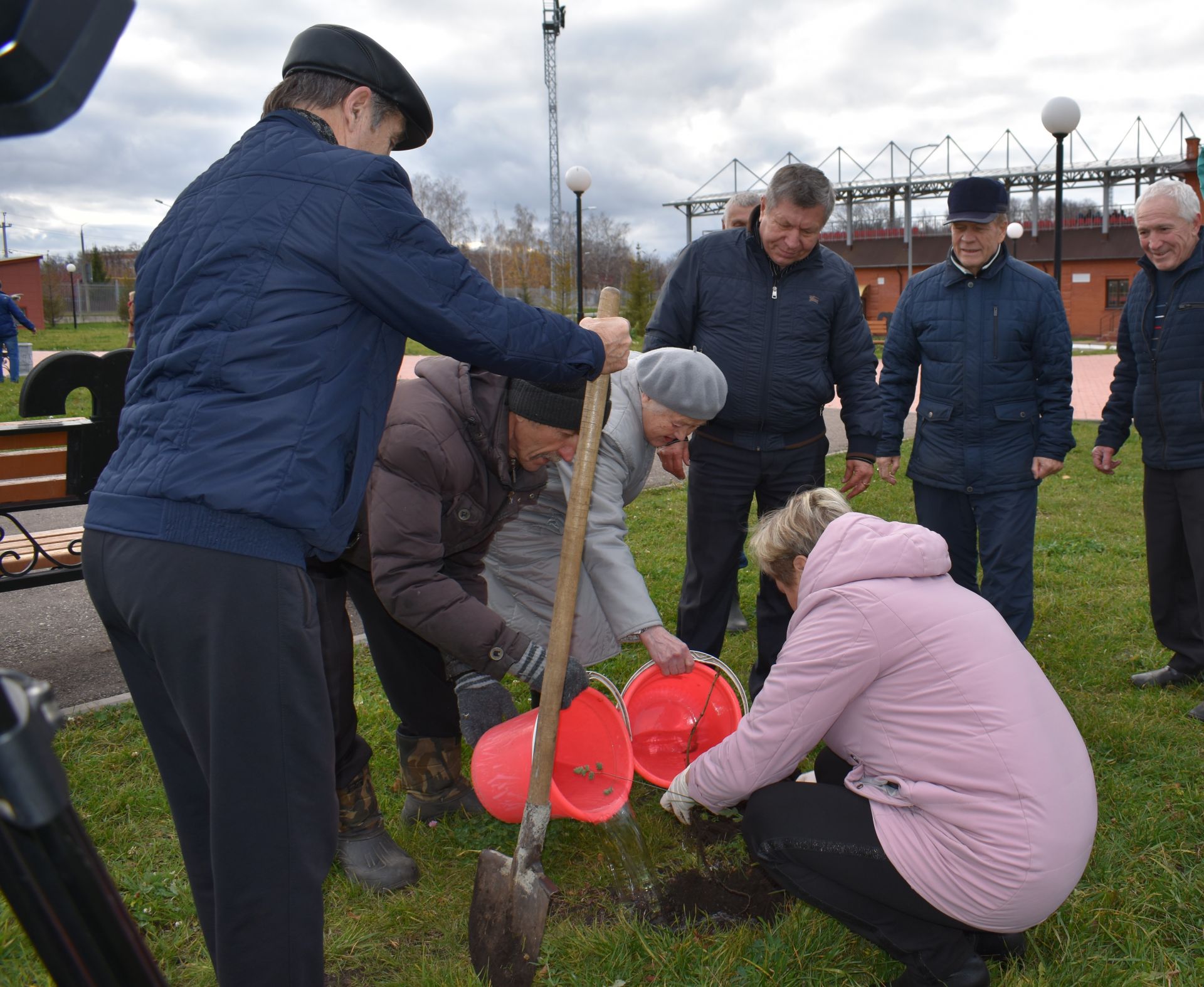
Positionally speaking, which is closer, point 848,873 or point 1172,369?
point 848,873

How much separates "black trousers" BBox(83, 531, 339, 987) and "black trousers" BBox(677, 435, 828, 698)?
2301 millimetres

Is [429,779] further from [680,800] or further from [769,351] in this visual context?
[769,351]

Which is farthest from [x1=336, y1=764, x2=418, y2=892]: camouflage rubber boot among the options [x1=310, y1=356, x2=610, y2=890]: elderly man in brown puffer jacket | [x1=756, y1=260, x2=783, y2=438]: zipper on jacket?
[x1=756, y1=260, x2=783, y2=438]: zipper on jacket

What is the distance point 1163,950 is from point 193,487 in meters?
2.35

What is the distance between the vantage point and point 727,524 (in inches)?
145

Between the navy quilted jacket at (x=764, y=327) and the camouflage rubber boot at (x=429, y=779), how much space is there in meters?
1.61

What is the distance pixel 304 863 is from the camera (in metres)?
1.53

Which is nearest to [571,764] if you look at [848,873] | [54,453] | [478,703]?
[478,703]

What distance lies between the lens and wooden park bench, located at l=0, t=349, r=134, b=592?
139 inches

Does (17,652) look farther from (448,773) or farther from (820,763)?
(820,763)

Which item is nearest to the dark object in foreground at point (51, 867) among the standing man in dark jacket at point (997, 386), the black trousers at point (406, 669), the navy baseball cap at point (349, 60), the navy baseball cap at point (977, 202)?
the navy baseball cap at point (349, 60)

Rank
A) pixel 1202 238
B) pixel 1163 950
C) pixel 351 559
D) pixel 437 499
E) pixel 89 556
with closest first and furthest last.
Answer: pixel 89 556
pixel 1163 950
pixel 437 499
pixel 351 559
pixel 1202 238

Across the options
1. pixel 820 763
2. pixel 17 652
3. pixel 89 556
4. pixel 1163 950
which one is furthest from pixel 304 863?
pixel 17 652

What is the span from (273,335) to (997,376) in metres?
3.09
